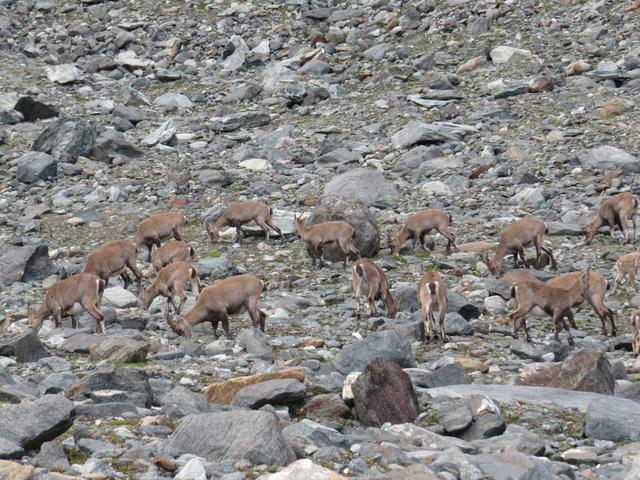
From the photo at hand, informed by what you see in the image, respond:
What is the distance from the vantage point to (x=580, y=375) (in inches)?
448

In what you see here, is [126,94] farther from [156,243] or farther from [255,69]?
[156,243]

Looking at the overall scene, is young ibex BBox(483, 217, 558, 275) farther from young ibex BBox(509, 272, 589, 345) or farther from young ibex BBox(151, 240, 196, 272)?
young ibex BBox(151, 240, 196, 272)

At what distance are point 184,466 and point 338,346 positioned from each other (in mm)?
6534

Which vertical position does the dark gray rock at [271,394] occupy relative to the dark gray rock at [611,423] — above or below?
above

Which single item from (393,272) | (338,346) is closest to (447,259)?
(393,272)

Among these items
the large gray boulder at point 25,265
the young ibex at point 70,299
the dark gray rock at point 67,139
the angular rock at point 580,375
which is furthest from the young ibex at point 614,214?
the dark gray rock at point 67,139

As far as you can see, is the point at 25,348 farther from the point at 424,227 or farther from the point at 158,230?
the point at 424,227

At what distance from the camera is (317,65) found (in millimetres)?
36938

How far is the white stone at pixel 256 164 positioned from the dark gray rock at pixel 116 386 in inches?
678

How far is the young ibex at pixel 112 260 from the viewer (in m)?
18.6

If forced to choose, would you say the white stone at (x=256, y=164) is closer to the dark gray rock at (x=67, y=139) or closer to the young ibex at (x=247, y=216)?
the dark gray rock at (x=67, y=139)

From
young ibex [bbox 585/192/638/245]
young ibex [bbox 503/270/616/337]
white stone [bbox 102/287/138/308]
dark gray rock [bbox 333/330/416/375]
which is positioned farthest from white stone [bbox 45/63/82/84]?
dark gray rock [bbox 333/330/416/375]

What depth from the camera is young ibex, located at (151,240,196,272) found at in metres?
19.3

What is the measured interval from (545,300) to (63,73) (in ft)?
92.8
